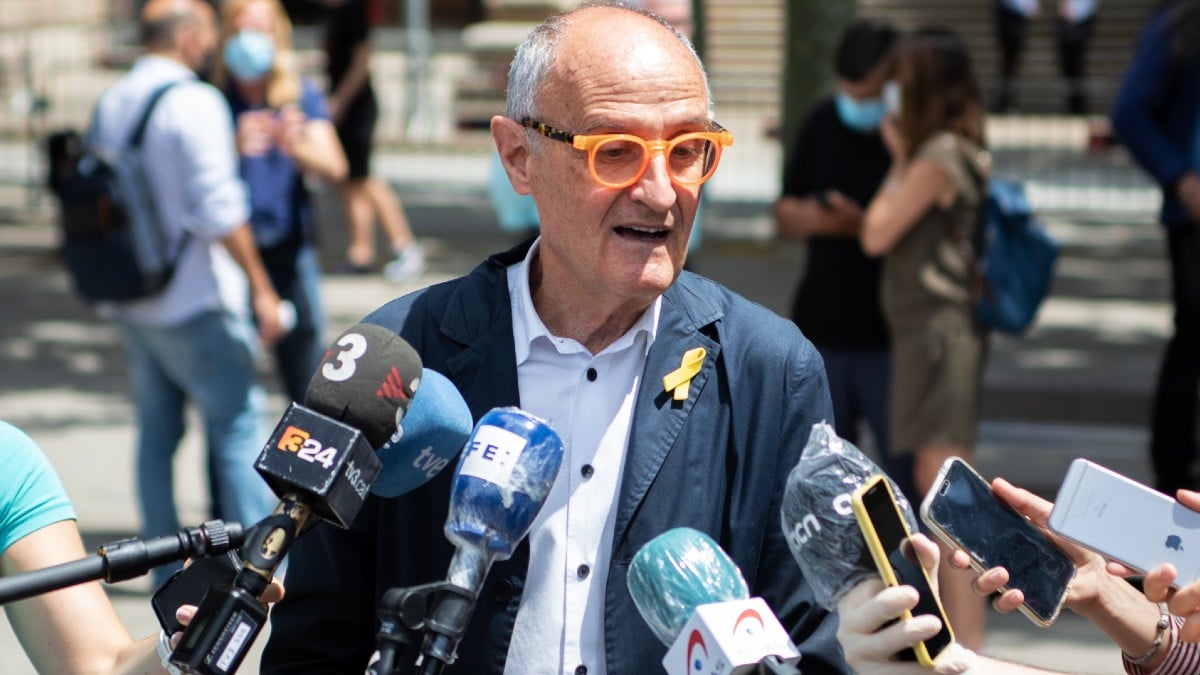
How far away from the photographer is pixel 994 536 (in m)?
2.39

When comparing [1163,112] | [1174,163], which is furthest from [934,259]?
[1163,112]

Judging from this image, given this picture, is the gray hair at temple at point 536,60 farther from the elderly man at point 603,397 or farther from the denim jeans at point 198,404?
the denim jeans at point 198,404

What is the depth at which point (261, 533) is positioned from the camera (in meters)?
2.06

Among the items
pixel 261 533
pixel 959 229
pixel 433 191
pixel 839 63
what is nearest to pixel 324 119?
pixel 839 63

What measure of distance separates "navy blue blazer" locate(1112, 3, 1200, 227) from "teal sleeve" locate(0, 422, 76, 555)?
5.51 meters

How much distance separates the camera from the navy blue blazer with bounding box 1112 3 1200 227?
7.21 metres

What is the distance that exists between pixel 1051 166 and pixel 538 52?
1383 cm

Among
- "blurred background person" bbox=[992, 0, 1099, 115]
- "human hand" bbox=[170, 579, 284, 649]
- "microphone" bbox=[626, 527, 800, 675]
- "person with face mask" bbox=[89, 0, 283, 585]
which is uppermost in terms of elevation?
"microphone" bbox=[626, 527, 800, 675]

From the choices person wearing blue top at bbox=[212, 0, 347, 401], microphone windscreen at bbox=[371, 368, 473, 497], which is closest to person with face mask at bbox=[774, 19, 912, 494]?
person wearing blue top at bbox=[212, 0, 347, 401]

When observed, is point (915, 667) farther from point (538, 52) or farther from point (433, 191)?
point (433, 191)

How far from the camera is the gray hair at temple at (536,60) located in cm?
278

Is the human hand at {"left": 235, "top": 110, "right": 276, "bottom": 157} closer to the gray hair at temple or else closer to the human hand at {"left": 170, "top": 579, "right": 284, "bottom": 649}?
the gray hair at temple

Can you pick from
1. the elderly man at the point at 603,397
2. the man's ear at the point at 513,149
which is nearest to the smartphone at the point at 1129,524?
the elderly man at the point at 603,397

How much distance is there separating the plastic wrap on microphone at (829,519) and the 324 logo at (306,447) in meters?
0.58
